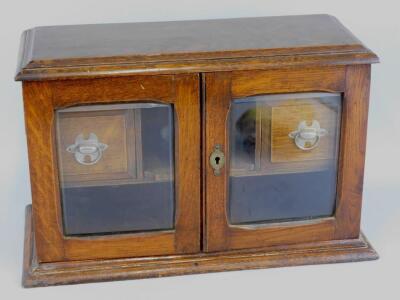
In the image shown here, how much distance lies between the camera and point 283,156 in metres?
2.48

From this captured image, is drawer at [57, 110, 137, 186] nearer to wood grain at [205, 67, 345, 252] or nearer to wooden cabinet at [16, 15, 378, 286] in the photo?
wooden cabinet at [16, 15, 378, 286]

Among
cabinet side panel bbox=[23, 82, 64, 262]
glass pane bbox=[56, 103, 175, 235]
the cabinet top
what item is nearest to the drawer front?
the cabinet top

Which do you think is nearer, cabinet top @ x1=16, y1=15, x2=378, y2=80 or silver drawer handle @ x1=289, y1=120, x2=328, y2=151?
cabinet top @ x1=16, y1=15, x2=378, y2=80

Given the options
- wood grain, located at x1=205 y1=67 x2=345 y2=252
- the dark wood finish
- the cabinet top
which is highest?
the cabinet top

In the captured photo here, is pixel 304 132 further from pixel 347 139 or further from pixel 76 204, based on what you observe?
pixel 76 204

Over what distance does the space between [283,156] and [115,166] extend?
38 centimetres

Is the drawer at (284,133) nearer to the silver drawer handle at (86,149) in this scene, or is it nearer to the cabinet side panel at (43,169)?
the silver drawer handle at (86,149)

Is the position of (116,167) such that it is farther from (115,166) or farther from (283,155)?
(283,155)

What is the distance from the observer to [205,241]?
250 centimetres

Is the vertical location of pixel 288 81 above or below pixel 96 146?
above

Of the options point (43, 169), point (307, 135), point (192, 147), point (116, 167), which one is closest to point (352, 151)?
point (307, 135)

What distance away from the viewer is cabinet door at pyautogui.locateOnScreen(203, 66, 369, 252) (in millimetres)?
2385

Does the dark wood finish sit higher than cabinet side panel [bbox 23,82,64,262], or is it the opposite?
cabinet side panel [bbox 23,82,64,262]

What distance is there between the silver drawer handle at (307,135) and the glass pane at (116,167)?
282 mm
